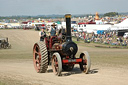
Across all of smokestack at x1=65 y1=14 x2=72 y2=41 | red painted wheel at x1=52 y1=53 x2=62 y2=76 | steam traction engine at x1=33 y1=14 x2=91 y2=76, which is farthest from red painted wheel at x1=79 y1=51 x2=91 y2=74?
red painted wheel at x1=52 y1=53 x2=62 y2=76

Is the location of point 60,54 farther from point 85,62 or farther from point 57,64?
point 85,62

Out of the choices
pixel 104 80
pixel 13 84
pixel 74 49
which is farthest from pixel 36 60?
pixel 104 80

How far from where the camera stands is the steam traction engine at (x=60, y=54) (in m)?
10.2

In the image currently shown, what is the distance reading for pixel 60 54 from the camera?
10914mm

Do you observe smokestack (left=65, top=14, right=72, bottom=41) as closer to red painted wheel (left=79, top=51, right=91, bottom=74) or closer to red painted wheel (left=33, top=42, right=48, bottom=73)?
red painted wheel (left=79, top=51, right=91, bottom=74)

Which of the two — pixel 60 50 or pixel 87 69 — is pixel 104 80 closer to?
pixel 87 69

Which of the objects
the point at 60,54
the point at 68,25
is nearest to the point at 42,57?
the point at 60,54

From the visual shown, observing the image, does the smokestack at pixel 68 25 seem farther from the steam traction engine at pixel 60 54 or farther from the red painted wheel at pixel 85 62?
the red painted wheel at pixel 85 62

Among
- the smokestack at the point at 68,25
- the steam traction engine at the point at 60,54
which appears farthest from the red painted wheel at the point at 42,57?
the smokestack at the point at 68,25

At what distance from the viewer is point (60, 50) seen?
34.7 feet

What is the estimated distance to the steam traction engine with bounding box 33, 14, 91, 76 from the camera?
10180 millimetres

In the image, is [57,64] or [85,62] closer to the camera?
[57,64]

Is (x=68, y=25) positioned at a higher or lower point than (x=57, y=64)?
higher

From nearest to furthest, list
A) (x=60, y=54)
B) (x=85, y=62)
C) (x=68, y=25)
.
Answer: (x=68, y=25) → (x=85, y=62) → (x=60, y=54)
